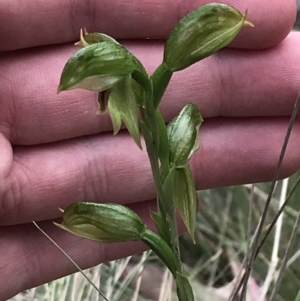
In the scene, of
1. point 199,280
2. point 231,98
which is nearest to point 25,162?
point 231,98

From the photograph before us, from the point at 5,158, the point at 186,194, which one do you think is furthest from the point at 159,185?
the point at 5,158

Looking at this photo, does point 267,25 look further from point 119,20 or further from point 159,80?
point 159,80

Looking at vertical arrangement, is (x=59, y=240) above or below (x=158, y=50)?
below

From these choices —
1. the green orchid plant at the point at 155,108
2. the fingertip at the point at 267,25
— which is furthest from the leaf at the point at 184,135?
the fingertip at the point at 267,25

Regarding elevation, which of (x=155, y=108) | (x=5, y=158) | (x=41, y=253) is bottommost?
(x=41, y=253)

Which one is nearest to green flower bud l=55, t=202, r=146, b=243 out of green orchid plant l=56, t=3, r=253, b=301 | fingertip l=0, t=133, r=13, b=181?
green orchid plant l=56, t=3, r=253, b=301

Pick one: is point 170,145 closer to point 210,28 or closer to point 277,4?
point 210,28

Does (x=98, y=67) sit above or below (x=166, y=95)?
above
